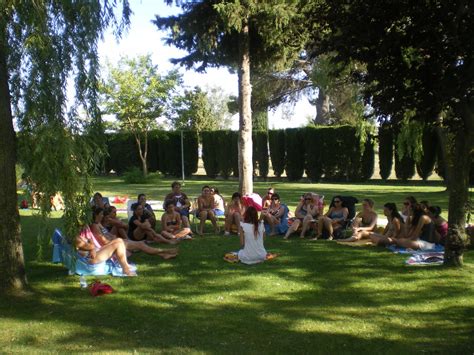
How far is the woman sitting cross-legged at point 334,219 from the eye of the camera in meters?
9.76

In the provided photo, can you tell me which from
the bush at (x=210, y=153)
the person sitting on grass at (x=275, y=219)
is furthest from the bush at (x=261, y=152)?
the person sitting on grass at (x=275, y=219)

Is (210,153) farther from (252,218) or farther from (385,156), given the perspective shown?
(252,218)

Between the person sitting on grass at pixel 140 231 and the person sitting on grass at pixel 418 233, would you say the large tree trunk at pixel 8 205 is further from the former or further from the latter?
the person sitting on grass at pixel 418 233

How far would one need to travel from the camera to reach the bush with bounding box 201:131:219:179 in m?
30.1

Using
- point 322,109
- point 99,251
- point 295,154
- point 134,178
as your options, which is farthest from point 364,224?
point 322,109

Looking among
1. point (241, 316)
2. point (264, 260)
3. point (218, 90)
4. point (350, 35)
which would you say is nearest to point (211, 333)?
point (241, 316)


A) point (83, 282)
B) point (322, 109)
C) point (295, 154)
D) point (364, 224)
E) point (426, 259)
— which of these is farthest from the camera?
point (322, 109)

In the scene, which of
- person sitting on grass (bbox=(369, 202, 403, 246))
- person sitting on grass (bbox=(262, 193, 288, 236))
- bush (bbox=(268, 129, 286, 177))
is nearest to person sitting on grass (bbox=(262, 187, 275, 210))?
person sitting on grass (bbox=(262, 193, 288, 236))

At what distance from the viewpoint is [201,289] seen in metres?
6.46

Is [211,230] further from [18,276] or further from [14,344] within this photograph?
[14,344]

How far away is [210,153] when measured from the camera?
1188 inches

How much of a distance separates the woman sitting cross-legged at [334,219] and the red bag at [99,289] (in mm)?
4603

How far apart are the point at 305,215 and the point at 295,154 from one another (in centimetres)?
1712

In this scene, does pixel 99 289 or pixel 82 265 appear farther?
pixel 82 265
